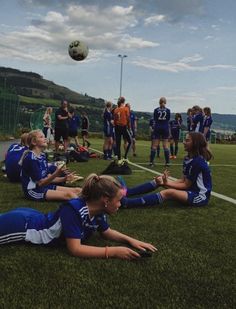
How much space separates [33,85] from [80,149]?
4781 inches

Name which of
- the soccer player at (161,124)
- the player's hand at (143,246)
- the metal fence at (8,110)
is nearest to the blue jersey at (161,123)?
the soccer player at (161,124)

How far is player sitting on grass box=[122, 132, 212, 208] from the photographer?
6.04m

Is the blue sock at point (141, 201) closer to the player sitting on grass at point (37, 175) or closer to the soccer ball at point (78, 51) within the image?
the player sitting on grass at point (37, 175)

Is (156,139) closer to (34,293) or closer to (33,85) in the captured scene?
(34,293)

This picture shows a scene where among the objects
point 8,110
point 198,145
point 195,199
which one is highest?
point 8,110

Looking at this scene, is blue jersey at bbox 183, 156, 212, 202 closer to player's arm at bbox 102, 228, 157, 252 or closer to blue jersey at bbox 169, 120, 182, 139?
player's arm at bbox 102, 228, 157, 252

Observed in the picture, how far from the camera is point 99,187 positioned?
3.61 m

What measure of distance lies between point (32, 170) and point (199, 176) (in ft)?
7.69

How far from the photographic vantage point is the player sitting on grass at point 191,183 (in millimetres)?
6043

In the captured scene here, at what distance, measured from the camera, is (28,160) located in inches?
241

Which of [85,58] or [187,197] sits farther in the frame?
[85,58]

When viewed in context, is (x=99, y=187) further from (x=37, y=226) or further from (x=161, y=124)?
(x=161, y=124)

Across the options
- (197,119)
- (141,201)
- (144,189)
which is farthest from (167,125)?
(141,201)

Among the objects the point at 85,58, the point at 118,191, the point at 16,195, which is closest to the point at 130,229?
the point at 118,191
